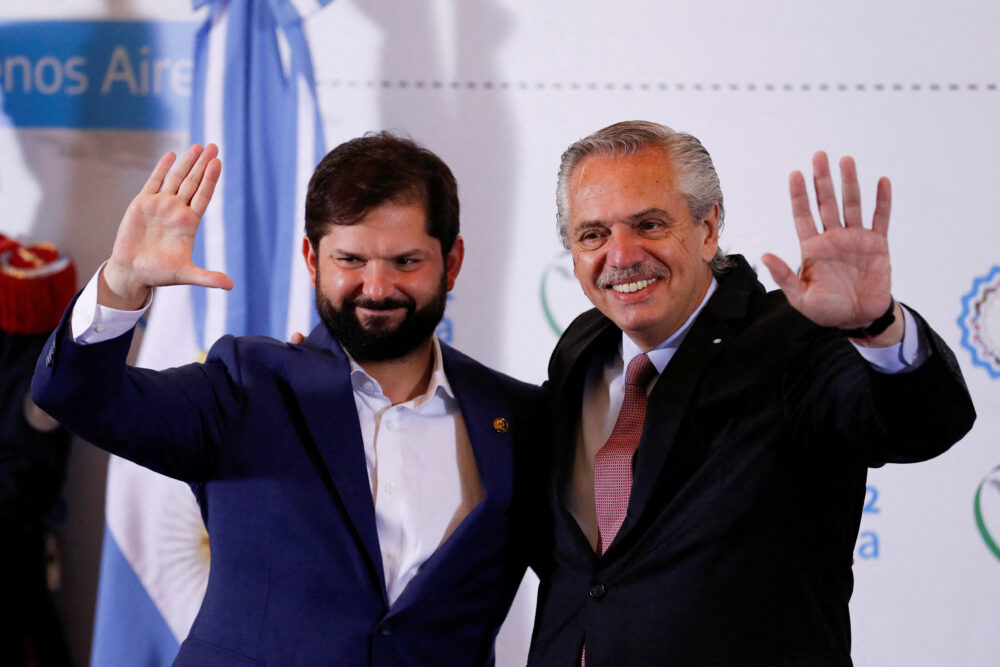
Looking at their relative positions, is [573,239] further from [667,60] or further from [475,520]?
[667,60]

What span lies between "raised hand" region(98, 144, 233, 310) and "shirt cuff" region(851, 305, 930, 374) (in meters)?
1.07

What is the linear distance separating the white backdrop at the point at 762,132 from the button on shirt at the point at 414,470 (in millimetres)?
1304

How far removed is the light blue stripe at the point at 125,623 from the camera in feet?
10.4

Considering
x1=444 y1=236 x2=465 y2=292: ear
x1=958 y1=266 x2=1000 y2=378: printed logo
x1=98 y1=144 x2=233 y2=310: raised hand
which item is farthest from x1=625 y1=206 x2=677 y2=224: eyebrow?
Answer: x1=958 y1=266 x2=1000 y2=378: printed logo

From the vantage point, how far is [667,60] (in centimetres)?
337

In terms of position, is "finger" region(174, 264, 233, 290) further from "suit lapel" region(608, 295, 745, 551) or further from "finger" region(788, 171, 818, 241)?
"finger" region(788, 171, 818, 241)

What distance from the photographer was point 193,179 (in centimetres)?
185

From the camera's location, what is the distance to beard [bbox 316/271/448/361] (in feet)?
6.59

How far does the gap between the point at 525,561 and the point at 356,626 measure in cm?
41

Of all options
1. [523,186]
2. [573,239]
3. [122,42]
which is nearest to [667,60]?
[523,186]

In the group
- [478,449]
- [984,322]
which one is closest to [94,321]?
[478,449]

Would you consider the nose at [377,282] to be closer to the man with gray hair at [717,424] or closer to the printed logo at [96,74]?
the man with gray hair at [717,424]

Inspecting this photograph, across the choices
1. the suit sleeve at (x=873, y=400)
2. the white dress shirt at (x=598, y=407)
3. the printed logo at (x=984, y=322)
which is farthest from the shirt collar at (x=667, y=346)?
the printed logo at (x=984, y=322)

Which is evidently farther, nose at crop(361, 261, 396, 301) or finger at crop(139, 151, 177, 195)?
nose at crop(361, 261, 396, 301)
